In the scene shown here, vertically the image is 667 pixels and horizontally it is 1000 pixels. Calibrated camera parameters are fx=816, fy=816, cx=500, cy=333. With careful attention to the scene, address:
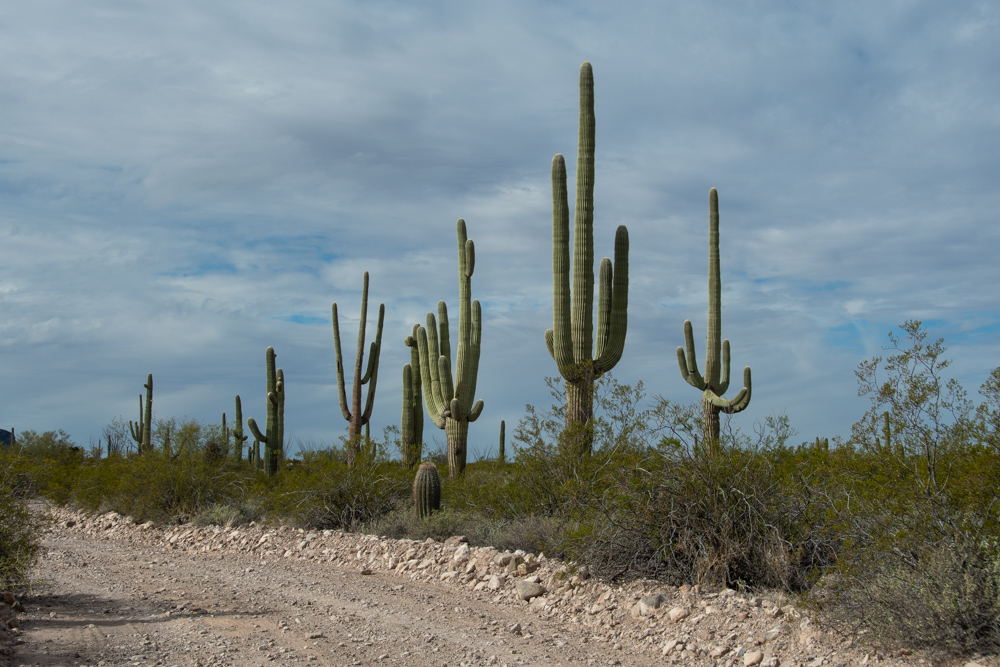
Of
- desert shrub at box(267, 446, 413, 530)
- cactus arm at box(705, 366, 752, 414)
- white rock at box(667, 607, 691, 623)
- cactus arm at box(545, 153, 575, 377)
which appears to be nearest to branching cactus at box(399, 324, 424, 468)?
desert shrub at box(267, 446, 413, 530)

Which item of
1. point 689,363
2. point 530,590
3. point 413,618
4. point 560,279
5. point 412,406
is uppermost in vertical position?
point 560,279

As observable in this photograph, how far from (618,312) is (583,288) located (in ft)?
2.87

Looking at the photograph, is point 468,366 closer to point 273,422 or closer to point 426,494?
point 426,494

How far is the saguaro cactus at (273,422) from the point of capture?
25328 millimetres

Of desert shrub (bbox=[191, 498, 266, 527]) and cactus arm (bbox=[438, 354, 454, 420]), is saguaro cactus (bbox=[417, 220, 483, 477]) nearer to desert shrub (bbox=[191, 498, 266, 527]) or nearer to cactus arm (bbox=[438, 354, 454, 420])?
cactus arm (bbox=[438, 354, 454, 420])

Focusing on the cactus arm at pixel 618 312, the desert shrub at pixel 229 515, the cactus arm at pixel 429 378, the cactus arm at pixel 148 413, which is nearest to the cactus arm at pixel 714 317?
the cactus arm at pixel 618 312

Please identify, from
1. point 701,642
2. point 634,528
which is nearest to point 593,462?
point 634,528

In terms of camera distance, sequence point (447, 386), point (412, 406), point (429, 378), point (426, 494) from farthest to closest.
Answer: point (412, 406) → point (429, 378) → point (447, 386) → point (426, 494)

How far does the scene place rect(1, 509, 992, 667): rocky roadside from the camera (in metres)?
7.31

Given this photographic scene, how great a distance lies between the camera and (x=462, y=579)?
10.5 m

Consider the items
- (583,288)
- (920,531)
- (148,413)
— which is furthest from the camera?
(148,413)

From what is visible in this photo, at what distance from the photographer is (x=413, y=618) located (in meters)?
8.73

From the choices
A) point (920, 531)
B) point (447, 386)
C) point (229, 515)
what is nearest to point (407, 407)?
point (447, 386)

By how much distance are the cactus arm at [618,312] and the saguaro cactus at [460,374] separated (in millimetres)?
4378
